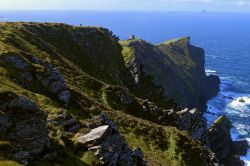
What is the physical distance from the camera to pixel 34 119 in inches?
1089

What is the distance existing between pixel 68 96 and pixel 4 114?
24887 millimetres

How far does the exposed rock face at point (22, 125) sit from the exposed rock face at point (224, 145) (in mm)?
89138

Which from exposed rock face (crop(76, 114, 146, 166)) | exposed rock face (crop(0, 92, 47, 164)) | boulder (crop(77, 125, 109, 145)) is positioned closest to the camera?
exposed rock face (crop(0, 92, 47, 164))

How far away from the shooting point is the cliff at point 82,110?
27.4m

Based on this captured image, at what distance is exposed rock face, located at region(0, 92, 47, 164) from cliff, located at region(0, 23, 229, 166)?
0.06m

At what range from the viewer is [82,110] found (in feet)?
171

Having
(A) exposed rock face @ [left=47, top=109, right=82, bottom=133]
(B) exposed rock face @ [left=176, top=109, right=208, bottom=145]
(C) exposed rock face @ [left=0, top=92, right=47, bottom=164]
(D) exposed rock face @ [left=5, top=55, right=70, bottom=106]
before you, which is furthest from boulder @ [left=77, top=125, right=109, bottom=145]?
(B) exposed rock face @ [left=176, top=109, right=208, bottom=145]

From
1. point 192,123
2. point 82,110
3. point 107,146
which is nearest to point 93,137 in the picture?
point 107,146

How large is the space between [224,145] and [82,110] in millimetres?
78742

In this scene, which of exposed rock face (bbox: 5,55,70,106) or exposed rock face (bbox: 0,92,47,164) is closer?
exposed rock face (bbox: 0,92,47,164)

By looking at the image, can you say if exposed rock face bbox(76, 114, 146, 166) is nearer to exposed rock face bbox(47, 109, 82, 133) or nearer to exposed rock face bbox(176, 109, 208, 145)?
exposed rock face bbox(47, 109, 82, 133)

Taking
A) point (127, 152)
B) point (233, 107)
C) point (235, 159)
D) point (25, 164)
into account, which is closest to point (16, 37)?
point (127, 152)

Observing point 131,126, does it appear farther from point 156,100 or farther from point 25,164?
point 156,100

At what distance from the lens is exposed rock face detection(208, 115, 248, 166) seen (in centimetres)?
11312
